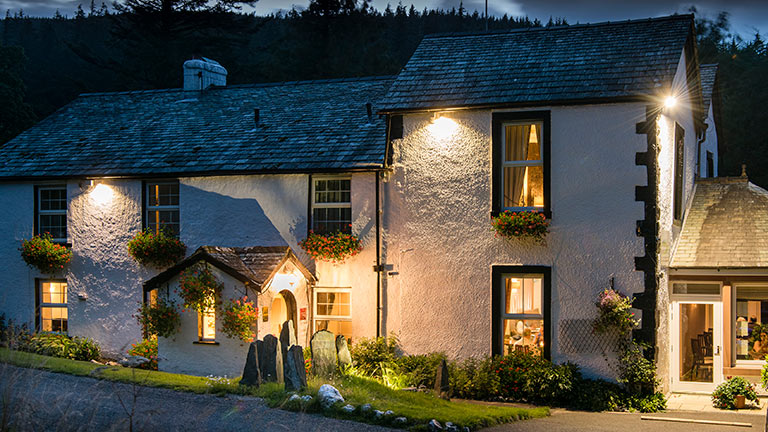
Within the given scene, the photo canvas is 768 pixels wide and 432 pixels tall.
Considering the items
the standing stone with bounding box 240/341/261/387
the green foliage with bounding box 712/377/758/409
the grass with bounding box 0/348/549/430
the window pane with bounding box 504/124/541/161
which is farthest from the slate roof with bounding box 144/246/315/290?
the green foliage with bounding box 712/377/758/409

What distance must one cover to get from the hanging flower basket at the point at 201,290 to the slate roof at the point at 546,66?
16.5 feet

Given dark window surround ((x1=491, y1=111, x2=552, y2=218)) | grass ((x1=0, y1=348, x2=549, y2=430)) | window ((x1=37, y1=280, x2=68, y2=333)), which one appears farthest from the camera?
window ((x1=37, y1=280, x2=68, y2=333))

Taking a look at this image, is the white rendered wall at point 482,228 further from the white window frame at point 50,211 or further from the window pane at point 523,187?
the white window frame at point 50,211

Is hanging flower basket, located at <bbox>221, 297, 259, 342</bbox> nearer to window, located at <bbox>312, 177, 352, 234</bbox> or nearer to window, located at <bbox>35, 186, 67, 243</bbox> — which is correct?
window, located at <bbox>312, 177, 352, 234</bbox>

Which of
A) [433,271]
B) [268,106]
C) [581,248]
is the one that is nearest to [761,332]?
[581,248]

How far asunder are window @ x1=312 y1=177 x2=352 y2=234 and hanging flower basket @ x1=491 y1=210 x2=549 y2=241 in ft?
11.8

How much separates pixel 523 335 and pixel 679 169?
526cm

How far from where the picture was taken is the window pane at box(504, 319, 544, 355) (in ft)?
53.5

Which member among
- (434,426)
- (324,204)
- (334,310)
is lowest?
(434,426)

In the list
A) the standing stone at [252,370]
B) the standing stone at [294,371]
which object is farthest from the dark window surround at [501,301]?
the standing stone at [252,370]

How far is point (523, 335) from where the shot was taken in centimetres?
1641

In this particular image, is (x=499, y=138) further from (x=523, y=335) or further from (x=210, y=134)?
(x=210, y=134)

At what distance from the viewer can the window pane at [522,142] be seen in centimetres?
1656

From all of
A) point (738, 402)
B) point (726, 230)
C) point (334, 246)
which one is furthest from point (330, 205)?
point (738, 402)
